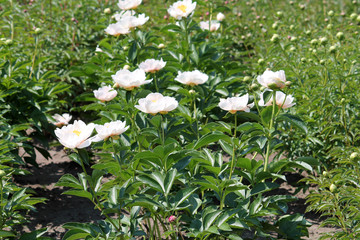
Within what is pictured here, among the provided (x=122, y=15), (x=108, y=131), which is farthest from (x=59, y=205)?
(x=108, y=131)

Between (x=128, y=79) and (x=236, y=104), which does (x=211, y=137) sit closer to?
(x=236, y=104)

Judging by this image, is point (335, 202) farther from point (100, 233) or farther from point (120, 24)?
point (120, 24)

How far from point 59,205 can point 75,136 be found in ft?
5.20

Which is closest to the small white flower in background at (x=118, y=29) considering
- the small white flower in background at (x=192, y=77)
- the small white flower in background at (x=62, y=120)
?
the small white flower in background at (x=62, y=120)

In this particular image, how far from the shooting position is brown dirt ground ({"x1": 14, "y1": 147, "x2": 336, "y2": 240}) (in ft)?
9.19

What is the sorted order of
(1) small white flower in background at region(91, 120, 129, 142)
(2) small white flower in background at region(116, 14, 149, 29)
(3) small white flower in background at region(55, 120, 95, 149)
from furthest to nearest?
(2) small white flower in background at region(116, 14, 149, 29)
(1) small white flower in background at region(91, 120, 129, 142)
(3) small white flower in background at region(55, 120, 95, 149)

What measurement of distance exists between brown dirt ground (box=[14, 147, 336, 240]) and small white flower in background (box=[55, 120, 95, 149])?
118 cm

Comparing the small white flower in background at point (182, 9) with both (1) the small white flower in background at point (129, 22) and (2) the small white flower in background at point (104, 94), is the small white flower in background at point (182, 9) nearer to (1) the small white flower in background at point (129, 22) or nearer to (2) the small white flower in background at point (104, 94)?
(1) the small white flower in background at point (129, 22)

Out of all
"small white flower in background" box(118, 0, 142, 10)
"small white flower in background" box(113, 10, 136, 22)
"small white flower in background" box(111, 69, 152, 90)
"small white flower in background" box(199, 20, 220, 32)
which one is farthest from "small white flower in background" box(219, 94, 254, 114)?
"small white flower in background" box(199, 20, 220, 32)

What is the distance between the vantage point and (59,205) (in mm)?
3098

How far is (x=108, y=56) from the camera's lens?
3.41 metres

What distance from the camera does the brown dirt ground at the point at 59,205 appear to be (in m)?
2.80

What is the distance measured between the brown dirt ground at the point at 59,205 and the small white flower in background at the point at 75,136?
1.18 metres

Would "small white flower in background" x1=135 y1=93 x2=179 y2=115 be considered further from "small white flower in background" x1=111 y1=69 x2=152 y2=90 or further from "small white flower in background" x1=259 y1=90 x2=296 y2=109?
"small white flower in background" x1=259 y1=90 x2=296 y2=109
